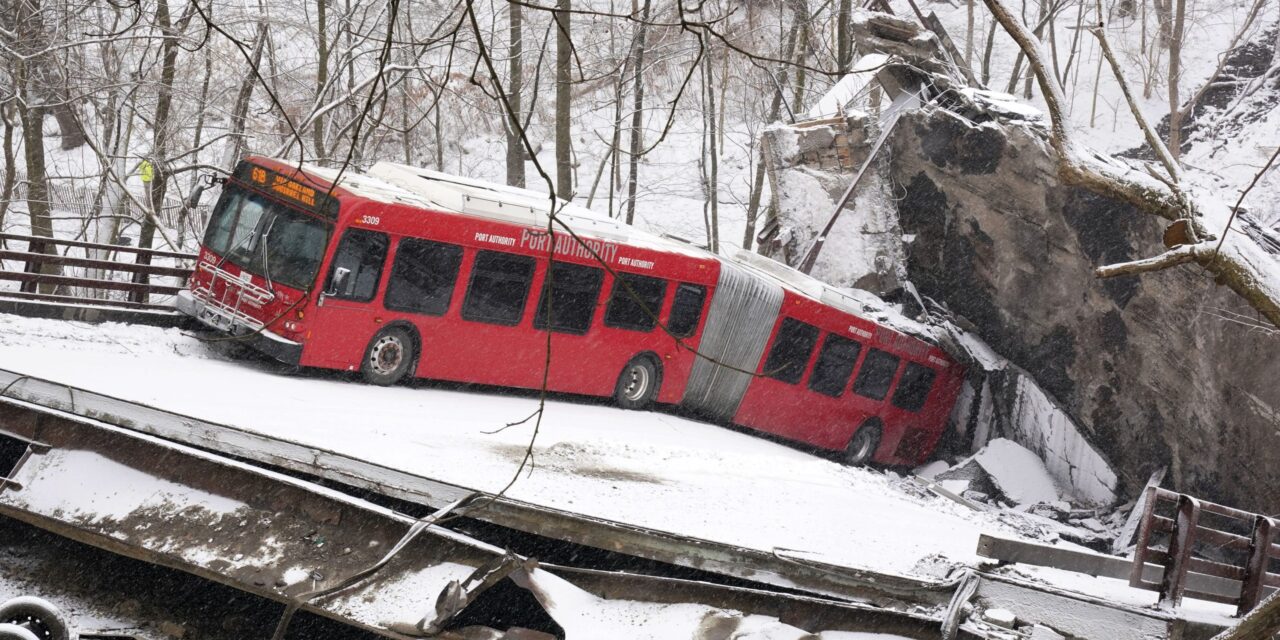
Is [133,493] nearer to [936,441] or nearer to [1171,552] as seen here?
[1171,552]

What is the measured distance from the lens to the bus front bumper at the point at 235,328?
11633 mm

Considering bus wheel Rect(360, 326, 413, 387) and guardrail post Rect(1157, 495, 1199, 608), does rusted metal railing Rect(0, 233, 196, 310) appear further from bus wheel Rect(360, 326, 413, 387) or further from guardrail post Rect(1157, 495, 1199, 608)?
guardrail post Rect(1157, 495, 1199, 608)

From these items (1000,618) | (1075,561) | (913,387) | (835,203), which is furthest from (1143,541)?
(835,203)

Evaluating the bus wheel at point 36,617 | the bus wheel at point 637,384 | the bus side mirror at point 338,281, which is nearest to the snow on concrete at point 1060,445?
the bus wheel at point 637,384

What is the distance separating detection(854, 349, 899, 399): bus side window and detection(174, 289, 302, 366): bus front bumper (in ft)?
31.5

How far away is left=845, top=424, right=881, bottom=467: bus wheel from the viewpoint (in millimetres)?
18719

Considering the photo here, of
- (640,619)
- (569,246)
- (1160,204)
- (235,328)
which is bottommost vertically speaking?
(235,328)

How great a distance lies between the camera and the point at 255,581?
17.1ft

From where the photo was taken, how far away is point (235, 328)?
1206 cm

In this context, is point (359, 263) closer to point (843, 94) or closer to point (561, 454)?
point (561, 454)

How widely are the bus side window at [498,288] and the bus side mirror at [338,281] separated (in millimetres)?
1580

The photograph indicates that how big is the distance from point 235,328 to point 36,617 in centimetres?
721

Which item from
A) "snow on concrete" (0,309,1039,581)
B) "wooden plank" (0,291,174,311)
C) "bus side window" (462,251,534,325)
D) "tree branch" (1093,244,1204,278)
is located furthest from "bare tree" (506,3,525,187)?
"tree branch" (1093,244,1204,278)

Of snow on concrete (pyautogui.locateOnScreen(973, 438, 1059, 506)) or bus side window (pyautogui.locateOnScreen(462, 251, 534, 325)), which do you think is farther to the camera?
snow on concrete (pyautogui.locateOnScreen(973, 438, 1059, 506))
